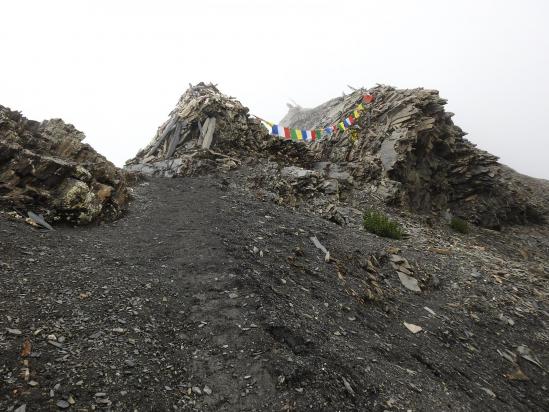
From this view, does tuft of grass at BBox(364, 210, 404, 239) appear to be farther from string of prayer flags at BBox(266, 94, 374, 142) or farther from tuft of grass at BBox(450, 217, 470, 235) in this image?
string of prayer flags at BBox(266, 94, 374, 142)

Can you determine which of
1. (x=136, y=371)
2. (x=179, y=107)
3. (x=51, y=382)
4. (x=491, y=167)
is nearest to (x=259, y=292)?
(x=136, y=371)

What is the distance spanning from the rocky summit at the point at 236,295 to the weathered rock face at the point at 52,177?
0.04m

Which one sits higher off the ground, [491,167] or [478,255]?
[491,167]

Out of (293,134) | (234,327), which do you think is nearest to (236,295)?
(234,327)

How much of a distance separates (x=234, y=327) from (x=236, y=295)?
872 millimetres

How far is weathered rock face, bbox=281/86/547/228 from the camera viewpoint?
18.6 metres

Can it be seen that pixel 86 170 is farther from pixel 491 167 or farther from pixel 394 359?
pixel 491 167

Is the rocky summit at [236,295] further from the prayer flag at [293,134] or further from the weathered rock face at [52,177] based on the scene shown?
the prayer flag at [293,134]

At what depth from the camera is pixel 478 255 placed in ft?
41.3

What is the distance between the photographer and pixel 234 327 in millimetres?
5449

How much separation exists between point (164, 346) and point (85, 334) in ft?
3.66

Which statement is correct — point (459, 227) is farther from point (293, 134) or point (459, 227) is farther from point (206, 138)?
point (206, 138)

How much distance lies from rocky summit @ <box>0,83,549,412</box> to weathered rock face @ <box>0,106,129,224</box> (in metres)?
0.04

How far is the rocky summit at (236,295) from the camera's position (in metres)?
4.34
